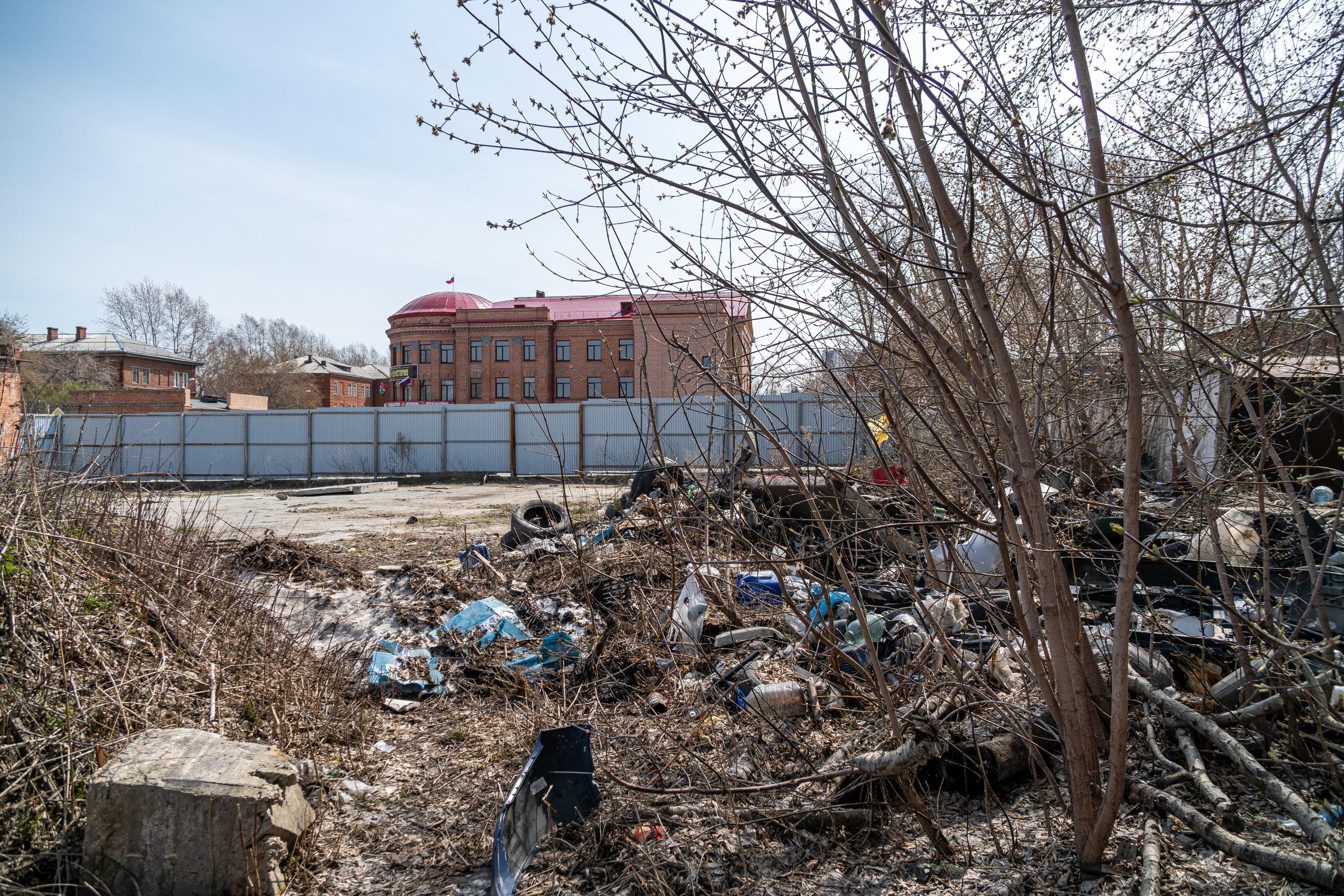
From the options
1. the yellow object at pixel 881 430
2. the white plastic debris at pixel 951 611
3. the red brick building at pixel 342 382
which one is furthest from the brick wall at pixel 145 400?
the yellow object at pixel 881 430

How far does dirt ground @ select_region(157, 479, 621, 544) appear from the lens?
33.0 feet

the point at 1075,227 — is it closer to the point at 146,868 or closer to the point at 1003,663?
the point at 1003,663

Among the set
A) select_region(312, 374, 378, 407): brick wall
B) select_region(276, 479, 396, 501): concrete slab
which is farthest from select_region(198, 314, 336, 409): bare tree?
select_region(276, 479, 396, 501): concrete slab

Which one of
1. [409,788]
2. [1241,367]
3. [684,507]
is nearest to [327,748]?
[409,788]

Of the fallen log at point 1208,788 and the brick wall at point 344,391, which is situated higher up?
the brick wall at point 344,391

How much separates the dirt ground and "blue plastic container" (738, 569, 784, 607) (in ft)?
7.39

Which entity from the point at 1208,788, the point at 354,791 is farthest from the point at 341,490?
the point at 1208,788

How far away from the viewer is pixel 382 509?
45.2 feet

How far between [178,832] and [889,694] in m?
2.25

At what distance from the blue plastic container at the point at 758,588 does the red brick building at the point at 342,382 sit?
54019 mm

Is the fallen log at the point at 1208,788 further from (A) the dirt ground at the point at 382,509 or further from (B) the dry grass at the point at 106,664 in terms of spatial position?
(A) the dirt ground at the point at 382,509

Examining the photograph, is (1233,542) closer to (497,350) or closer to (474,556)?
(474,556)

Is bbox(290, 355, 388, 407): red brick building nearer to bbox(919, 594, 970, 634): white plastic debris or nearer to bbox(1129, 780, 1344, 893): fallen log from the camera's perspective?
bbox(919, 594, 970, 634): white plastic debris

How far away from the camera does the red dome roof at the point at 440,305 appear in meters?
43.9
